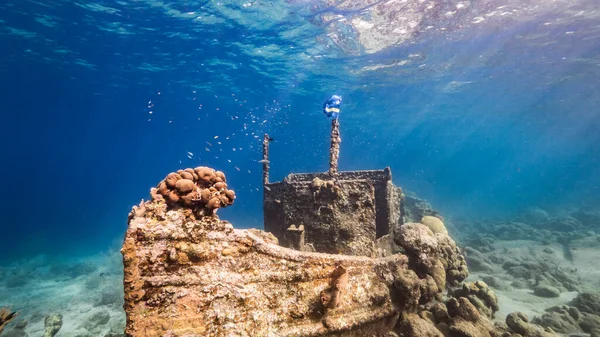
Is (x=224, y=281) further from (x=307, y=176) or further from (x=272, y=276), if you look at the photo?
(x=307, y=176)

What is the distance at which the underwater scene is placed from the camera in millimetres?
3178

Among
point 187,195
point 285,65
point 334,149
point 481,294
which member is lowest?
point 481,294

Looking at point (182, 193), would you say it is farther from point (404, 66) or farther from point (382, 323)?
point (404, 66)

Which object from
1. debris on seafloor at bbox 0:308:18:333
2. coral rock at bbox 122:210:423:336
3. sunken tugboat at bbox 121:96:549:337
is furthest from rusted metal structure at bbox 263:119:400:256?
debris on seafloor at bbox 0:308:18:333

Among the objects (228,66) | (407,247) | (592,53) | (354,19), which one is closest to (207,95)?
(228,66)

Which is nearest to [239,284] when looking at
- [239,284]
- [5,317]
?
[239,284]

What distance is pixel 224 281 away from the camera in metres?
3.11

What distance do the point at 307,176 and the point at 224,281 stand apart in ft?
21.1

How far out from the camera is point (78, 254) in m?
35.9

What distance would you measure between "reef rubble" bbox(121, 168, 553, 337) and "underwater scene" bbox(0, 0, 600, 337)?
2 centimetres

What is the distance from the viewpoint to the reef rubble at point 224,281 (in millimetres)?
2803

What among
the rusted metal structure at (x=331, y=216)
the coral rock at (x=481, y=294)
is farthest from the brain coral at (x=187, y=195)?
the coral rock at (x=481, y=294)

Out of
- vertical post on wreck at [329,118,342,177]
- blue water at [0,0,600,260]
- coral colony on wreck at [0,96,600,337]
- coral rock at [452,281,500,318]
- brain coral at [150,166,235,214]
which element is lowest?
coral rock at [452,281,500,318]

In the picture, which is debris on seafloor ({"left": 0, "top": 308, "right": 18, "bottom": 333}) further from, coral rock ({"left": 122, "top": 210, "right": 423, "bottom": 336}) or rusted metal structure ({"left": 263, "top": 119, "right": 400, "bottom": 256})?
rusted metal structure ({"left": 263, "top": 119, "right": 400, "bottom": 256})
